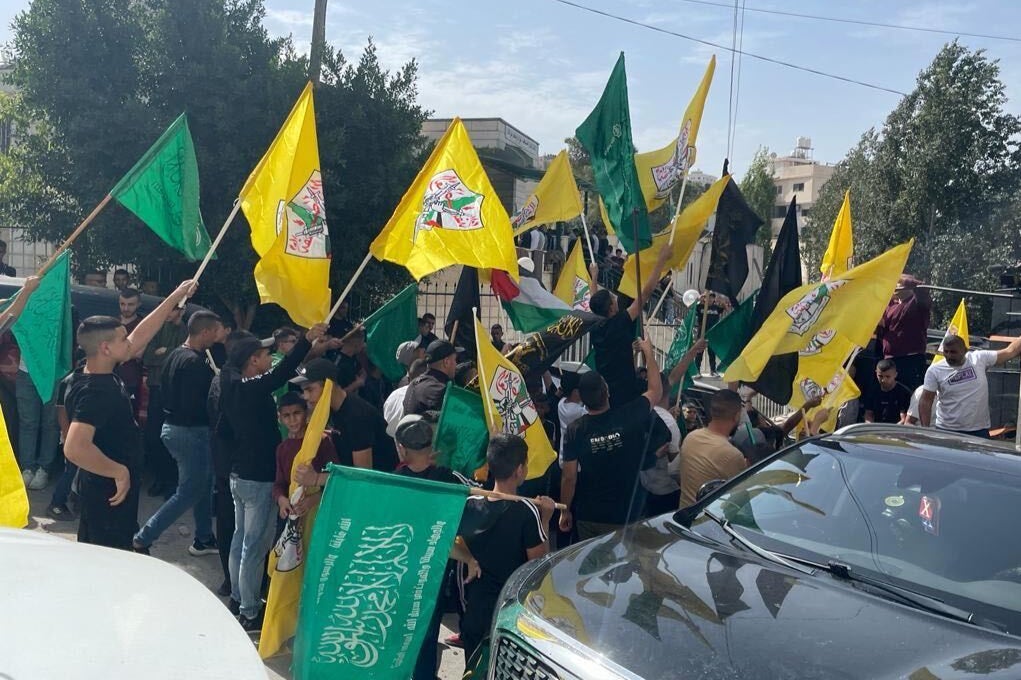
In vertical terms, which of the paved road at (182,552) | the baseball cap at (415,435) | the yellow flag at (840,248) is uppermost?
the yellow flag at (840,248)

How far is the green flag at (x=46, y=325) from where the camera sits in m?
5.70

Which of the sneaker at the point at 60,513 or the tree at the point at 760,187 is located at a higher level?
the tree at the point at 760,187

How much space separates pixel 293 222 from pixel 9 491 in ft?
7.57

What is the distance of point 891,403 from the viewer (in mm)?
9578

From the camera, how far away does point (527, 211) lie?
8570mm

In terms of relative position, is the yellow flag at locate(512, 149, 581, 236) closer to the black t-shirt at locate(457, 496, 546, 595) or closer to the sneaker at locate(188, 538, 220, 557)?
the sneaker at locate(188, 538, 220, 557)

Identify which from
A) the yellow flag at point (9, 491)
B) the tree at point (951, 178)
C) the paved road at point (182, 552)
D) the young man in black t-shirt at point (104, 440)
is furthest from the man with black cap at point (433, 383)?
the tree at point (951, 178)

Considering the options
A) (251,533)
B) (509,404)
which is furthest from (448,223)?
(251,533)

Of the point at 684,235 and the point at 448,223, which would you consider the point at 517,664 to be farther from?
the point at 684,235

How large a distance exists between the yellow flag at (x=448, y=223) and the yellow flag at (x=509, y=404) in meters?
0.66

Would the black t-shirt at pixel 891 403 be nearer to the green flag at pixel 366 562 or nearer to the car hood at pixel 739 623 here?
the car hood at pixel 739 623

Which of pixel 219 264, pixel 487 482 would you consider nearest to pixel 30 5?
pixel 219 264

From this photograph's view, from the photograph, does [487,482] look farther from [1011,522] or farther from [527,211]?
[527,211]

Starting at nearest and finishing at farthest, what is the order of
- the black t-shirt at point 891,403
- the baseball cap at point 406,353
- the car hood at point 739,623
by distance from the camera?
the car hood at point 739,623 → the baseball cap at point 406,353 → the black t-shirt at point 891,403
